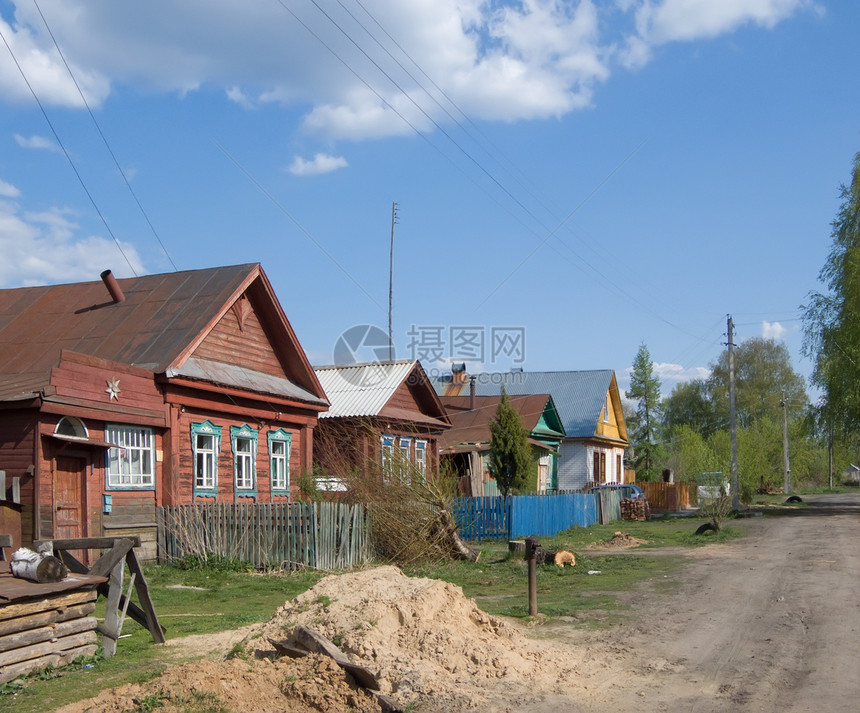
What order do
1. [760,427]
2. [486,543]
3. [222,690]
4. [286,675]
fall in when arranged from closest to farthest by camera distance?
1. [222,690]
2. [286,675]
3. [486,543]
4. [760,427]

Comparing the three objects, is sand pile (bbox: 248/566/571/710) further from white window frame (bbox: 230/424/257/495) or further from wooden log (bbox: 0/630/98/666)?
white window frame (bbox: 230/424/257/495)

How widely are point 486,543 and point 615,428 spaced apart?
101 ft

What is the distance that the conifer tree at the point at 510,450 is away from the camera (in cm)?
3067

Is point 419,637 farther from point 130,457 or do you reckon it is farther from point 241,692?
point 130,457

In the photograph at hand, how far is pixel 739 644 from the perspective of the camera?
359 inches

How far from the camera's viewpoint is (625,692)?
728cm

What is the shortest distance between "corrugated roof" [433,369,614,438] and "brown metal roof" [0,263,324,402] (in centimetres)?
2535

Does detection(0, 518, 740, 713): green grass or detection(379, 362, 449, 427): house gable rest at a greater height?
detection(379, 362, 449, 427): house gable

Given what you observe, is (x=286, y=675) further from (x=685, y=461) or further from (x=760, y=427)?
(x=760, y=427)

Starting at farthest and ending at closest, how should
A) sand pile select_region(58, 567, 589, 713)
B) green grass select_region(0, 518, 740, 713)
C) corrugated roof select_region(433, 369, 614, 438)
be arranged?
corrugated roof select_region(433, 369, 614, 438), green grass select_region(0, 518, 740, 713), sand pile select_region(58, 567, 589, 713)

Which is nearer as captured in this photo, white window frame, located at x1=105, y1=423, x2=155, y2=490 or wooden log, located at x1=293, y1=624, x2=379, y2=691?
wooden log, located at x1=293, y1=624, x2=379, y2=691

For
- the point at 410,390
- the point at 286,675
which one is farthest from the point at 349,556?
the point at 410,390

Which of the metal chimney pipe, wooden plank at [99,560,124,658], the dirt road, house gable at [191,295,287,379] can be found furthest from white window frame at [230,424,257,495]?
wooden plank at [99,560,124,658]

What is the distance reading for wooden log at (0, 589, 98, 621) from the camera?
7430 millimetres
